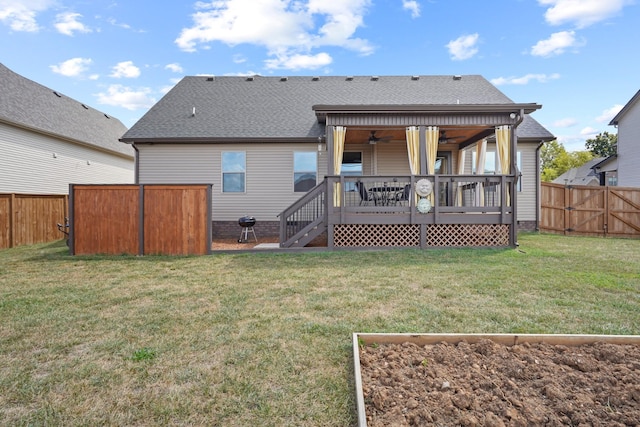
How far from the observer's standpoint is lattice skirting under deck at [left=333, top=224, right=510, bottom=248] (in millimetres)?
8375

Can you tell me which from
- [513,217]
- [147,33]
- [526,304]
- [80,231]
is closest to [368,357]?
[526,304]

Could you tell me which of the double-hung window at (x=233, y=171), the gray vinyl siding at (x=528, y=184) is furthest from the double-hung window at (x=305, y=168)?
the gray vinyl siding at (x=528, y=184)

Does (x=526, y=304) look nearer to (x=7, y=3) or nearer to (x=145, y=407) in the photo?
(x=145, y=407)

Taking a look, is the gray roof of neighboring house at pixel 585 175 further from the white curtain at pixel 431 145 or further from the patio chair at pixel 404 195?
the patio chair at pixel 404 195

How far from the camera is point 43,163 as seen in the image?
44.3ft

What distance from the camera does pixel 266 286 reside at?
194 inches

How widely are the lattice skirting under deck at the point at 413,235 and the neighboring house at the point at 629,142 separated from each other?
12.3m

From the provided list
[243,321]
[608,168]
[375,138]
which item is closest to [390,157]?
[375,138]

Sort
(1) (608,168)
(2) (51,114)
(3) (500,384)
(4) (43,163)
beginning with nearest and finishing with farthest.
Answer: (3) (500,384) → (4) (43,163) → (2) (51,114) → (1) (608,168)

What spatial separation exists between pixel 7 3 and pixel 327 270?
1304 centimetres

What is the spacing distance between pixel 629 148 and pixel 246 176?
1759 cm

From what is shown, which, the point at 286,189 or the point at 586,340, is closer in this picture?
the point at 586,340

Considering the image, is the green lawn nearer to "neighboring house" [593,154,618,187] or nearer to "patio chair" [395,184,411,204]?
"patio chair" [395,184,411,204]

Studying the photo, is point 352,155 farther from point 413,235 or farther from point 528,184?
point 528,184
